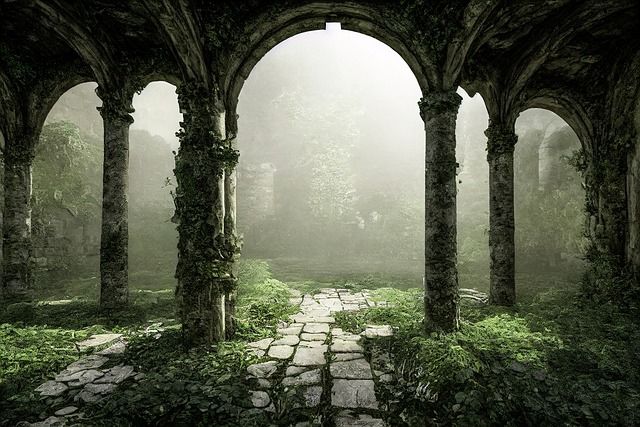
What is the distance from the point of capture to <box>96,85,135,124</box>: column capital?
21.0 ft

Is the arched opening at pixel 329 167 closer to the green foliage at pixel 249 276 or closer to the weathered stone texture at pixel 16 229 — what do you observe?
the green foliage at pixel 249 276

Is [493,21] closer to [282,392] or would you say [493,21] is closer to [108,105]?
[282,392]

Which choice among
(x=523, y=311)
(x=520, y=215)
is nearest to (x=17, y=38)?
(x=523, y=311)

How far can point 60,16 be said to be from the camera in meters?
5.37

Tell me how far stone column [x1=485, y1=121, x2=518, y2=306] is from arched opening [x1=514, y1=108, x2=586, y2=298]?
4.28 meters

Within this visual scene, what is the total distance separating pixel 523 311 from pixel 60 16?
9.69m

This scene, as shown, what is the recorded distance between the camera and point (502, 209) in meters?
7.00

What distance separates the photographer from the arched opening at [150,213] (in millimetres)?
12873

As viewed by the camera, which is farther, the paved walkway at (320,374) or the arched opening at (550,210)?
the arched opening at (550,210)

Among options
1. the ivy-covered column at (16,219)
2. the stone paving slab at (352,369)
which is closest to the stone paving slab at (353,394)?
the stone paving slab at (352,369)

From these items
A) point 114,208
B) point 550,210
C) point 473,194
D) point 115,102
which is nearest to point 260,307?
point 114,208

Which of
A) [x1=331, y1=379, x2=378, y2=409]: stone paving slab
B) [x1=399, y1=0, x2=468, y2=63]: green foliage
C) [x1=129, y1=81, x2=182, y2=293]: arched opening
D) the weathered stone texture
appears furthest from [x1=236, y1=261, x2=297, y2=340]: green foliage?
[x1=399, y1=0, x2=468, y2=63]: green foliage

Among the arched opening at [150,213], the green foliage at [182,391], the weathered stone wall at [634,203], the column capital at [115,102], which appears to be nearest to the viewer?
the green foliage at [182,391]

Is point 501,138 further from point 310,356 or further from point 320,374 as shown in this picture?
point 320,374
